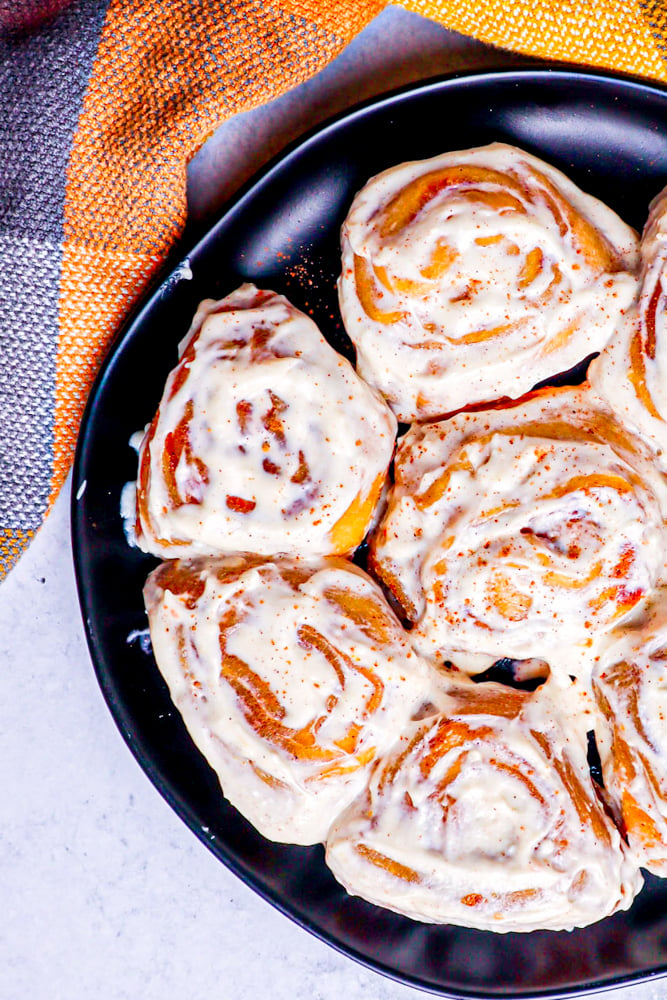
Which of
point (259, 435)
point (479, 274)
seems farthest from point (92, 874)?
point (479, 274)

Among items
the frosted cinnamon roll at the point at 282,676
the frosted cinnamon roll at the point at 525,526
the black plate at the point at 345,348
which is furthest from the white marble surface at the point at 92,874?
the frosted cinnamon roll at the point at 525,526

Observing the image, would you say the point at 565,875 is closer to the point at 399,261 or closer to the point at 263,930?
the point at 263,930

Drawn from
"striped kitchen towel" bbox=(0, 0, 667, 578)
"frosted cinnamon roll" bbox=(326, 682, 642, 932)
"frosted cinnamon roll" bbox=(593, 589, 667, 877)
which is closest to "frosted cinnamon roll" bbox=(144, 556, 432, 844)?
"frosted cinnamon roll" bbox=(326, 682, 642, 932)

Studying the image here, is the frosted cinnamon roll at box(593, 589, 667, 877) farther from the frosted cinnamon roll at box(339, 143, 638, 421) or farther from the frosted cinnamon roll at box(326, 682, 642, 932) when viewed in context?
the frosted cinnamon roll at box(339, 143, 638, 421)

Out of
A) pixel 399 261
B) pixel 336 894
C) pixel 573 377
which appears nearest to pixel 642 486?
pixel 573 377

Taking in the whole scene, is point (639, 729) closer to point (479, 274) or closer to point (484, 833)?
point (484, 833)

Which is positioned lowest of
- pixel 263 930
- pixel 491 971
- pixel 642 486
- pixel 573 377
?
pixel 263 930
